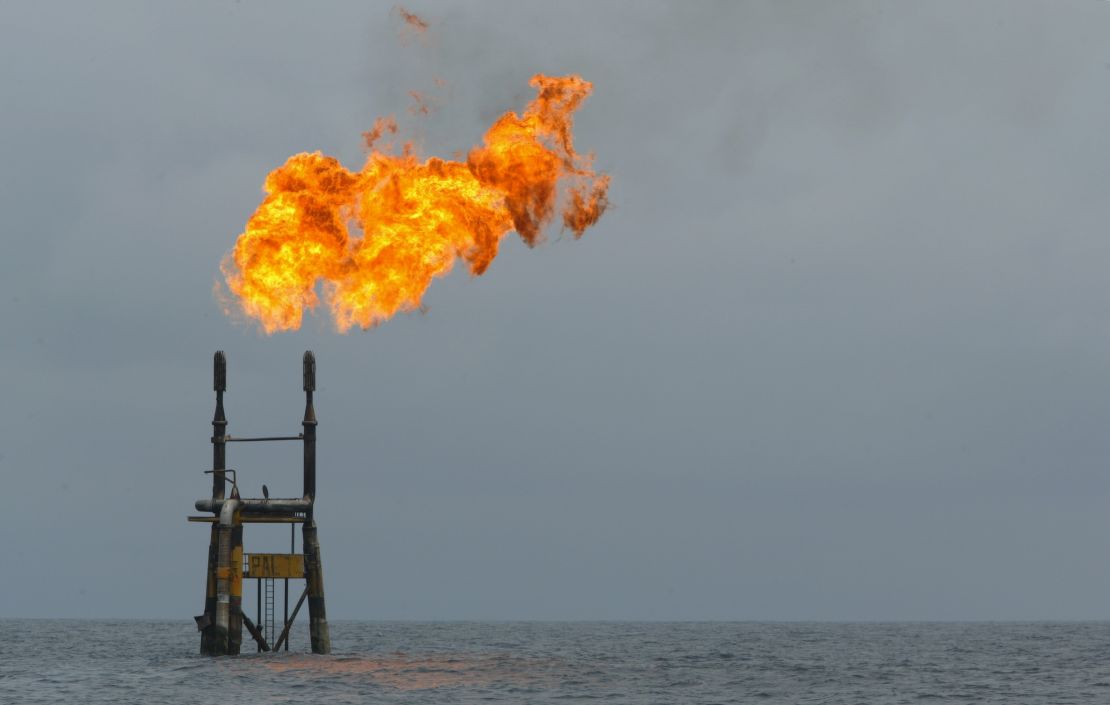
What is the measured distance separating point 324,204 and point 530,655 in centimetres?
3507

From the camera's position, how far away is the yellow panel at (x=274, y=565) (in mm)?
52094

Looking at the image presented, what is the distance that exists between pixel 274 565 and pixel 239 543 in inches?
78.8

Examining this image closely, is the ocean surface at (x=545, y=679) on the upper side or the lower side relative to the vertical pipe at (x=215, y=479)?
lower

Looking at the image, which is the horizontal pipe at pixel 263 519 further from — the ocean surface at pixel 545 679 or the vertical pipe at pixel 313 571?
the ocean surface at pixel 545 679

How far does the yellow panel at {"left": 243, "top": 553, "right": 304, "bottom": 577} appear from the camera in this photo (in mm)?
52094

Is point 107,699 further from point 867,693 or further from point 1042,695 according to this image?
point 1042,695

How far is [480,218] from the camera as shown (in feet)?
163

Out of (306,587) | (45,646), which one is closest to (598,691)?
(306,587)

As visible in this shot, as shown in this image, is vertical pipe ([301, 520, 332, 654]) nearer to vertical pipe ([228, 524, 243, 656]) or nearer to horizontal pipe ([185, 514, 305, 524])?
horizontal pipe ([185, 514, 305, 524])

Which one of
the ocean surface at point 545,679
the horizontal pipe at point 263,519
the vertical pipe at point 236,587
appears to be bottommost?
the ocean surface at point 545,679

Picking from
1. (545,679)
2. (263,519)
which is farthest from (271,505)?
(545,679)

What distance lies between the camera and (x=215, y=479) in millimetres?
52406

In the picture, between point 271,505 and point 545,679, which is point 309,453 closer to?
point 271,505

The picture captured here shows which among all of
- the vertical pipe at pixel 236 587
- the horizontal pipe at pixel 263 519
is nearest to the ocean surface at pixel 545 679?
the vertical pipe at pixel 236 587
